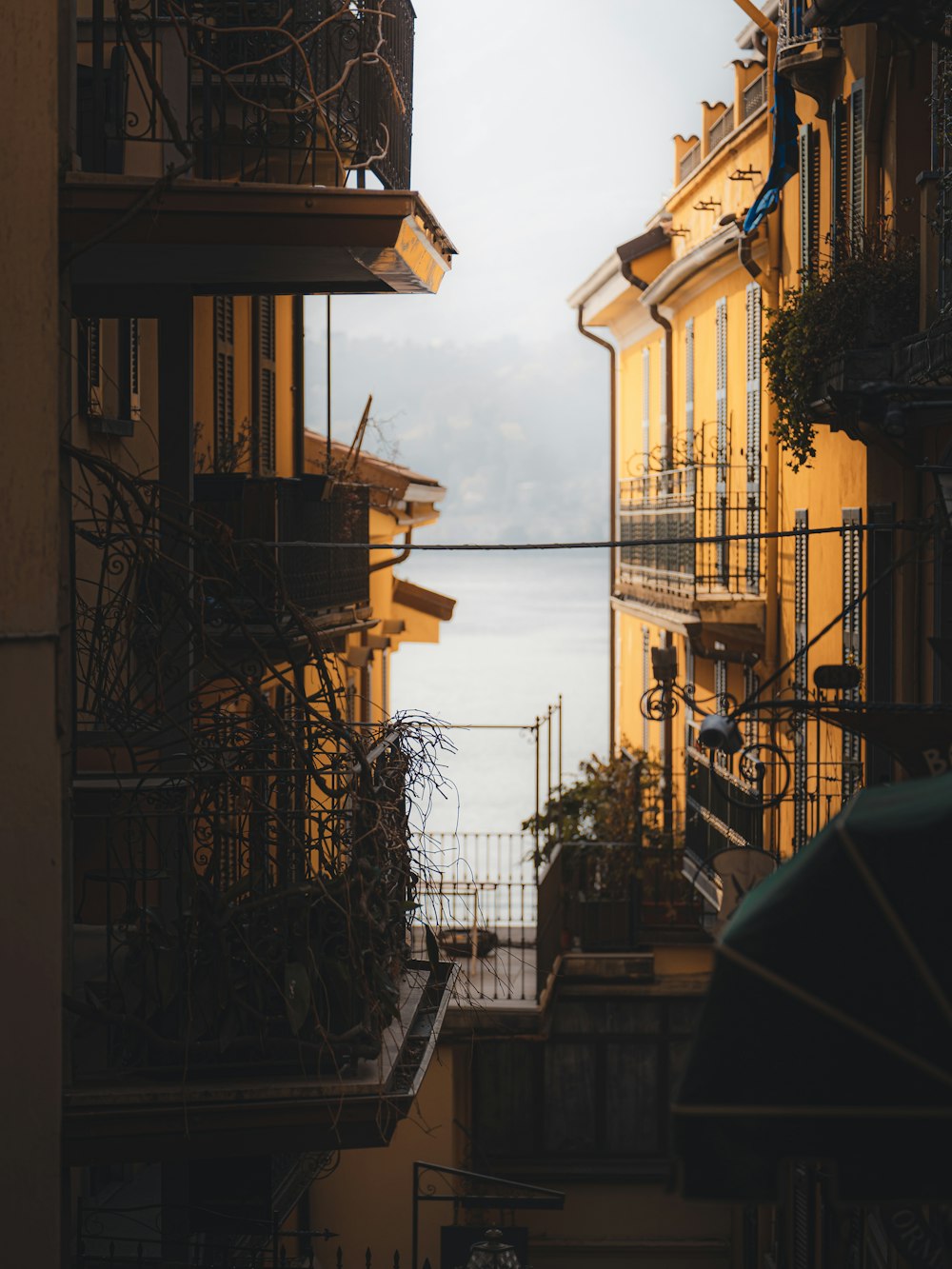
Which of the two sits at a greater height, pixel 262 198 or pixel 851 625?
pixel 262 198

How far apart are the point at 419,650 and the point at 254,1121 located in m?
116

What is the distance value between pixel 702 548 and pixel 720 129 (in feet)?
20.4

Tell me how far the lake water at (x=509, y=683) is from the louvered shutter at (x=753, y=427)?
53.9 ft

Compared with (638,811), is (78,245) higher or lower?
higher

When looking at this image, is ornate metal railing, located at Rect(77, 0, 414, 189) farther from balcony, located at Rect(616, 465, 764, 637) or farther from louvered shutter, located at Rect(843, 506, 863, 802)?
balcony, located at Rect(616, 465, 764, 637)

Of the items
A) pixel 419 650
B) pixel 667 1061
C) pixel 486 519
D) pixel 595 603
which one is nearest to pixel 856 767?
pixel 667 1061

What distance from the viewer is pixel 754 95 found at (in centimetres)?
1883

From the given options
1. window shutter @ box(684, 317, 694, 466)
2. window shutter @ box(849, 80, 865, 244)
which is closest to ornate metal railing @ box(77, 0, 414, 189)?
window shutter @ box(849, 80, 865, 244)

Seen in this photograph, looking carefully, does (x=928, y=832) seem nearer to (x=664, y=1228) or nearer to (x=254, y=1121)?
(x=254, y=1121)

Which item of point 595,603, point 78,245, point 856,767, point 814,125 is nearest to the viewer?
point 78,245

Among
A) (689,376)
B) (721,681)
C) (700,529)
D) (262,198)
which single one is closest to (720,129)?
(689,376)

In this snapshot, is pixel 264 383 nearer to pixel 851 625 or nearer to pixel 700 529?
pixel 700 529

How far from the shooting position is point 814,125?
14977mm

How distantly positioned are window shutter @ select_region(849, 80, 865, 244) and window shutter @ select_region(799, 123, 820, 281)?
4.06ft
